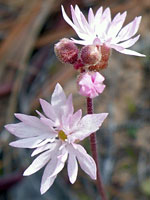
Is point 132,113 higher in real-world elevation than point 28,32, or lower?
lower

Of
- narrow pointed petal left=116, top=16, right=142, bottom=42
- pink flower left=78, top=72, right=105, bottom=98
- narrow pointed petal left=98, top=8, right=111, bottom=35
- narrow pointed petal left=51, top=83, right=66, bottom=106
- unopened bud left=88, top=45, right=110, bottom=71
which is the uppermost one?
narrow pointed petal left=98, top=8, right=111, bottom=35

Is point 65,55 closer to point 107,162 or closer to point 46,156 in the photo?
point 46,156

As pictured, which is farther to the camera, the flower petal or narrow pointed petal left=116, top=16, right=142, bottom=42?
narrow pointed petal left=116, top=16, right=142, bottom=42

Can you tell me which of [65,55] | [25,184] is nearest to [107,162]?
[25,184]

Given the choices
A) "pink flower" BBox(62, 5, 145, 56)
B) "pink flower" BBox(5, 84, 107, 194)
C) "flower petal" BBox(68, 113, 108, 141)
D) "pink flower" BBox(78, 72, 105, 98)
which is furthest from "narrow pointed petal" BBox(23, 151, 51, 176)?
"pink flower" BBox(62, 5, 145, 56)

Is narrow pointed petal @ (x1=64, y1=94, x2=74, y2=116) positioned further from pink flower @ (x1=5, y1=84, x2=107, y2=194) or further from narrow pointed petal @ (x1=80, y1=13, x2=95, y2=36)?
narrow pointed petal @ (x1=80, y1=13, x2=95, y2=36)

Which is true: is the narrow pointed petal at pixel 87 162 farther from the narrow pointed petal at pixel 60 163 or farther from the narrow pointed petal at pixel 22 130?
the narrow pointed petal at pixel 22 130

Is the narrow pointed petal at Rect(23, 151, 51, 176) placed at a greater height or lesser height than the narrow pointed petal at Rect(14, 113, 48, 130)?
lesser

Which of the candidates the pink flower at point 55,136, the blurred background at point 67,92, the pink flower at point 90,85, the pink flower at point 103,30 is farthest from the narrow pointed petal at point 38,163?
the blurred background at point 67,92
